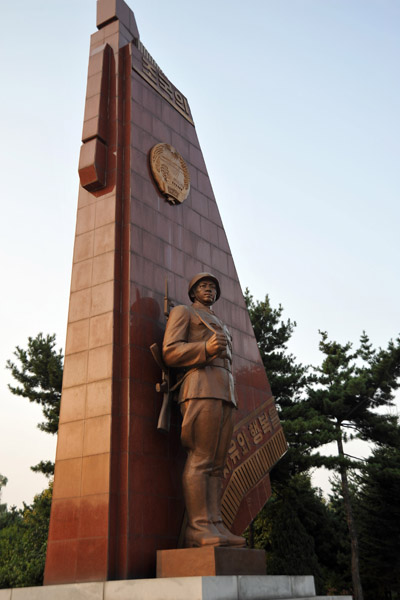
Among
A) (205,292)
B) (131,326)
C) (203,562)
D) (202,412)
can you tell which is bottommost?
(203,562)

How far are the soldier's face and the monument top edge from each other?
3.75 m

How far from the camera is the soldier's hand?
4.95 meters

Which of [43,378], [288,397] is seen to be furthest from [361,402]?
[43,378]

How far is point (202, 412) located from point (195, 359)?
48 cm

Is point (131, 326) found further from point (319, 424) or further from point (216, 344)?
point (319, 424)

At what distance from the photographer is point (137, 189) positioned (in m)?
6.16

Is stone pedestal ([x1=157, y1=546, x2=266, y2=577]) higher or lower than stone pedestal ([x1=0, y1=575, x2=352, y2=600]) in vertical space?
higher

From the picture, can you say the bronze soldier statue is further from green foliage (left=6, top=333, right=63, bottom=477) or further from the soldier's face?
green foliage (left=6, top=333, right=63, bottom=477)

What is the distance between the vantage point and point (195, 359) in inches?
198

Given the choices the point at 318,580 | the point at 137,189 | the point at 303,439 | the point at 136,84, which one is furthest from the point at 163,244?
the point at 318,580

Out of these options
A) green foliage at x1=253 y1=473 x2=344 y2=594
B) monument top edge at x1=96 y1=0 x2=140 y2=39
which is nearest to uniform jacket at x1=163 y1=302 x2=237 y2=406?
monument top edge at x1=96 y1=0 x2=140 y2=39

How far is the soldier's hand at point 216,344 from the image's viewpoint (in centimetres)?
495

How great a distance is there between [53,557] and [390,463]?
12509 millimetres

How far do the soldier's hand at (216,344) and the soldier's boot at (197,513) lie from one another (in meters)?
1.08
